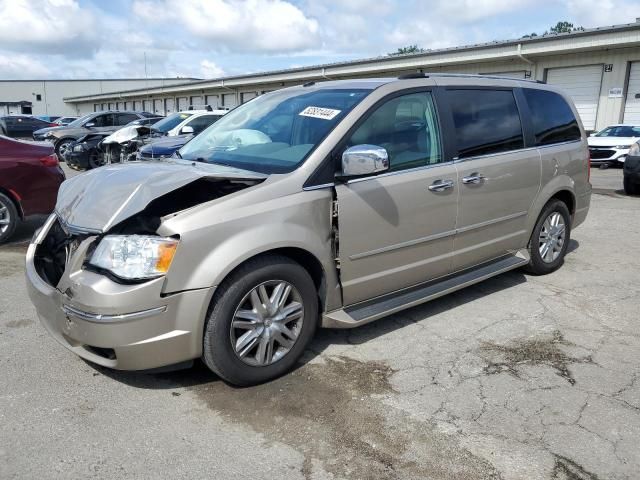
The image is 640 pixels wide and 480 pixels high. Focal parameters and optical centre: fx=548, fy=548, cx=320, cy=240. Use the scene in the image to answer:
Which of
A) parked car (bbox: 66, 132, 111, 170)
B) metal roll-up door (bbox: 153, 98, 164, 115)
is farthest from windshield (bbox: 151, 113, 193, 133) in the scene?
metal roll-up door (bbox: 153, 98, 164, 115)

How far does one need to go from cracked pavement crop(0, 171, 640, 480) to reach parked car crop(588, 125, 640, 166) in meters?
13.0

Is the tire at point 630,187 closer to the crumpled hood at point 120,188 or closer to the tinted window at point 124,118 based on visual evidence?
the crumpled hood at point 120,188

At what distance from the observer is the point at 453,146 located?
418cm

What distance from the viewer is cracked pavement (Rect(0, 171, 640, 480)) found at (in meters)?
2.60

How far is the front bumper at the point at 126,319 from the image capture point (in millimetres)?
2854

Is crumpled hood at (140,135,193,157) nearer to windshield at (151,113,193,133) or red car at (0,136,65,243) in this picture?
red car at (0,136,65,243)

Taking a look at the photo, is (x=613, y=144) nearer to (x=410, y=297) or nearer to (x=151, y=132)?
(x=151, y=132)

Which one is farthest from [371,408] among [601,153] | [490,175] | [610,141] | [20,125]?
[20,125]

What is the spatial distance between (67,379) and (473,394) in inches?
97.2

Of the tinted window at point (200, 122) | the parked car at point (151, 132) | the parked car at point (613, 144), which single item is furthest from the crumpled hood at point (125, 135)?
the parked car at point (613, 144)

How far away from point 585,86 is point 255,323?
19.6 metres

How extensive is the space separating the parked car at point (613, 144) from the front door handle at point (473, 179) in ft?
43.9

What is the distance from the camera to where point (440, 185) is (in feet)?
13.1

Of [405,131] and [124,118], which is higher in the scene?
[124,118]
